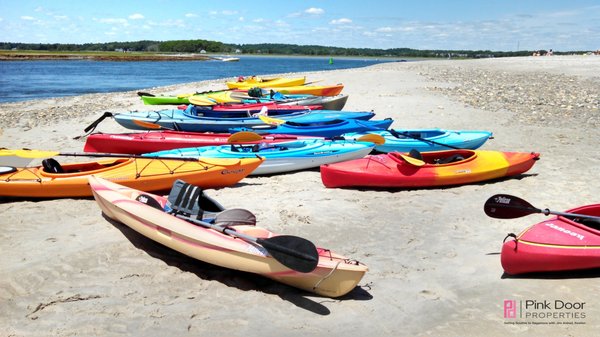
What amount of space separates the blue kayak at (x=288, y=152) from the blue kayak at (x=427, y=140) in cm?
56

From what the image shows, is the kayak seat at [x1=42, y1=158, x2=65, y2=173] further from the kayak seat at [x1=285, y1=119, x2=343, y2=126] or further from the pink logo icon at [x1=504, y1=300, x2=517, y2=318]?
the pink logo icon at [x1=504, y1=300, x2=517, y2=318]

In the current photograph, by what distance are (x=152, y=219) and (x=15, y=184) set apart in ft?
10.3

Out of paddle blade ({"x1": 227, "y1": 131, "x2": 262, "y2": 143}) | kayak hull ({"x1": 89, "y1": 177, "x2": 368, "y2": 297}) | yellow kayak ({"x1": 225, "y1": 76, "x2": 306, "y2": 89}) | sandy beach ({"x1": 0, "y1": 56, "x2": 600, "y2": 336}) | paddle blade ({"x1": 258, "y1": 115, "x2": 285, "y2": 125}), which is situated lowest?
sandy beach ({"x1": 0, "y1": 56, "x2": 600, "y2": 336})

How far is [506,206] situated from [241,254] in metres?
2.86

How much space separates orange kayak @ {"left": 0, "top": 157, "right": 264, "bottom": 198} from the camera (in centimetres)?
670

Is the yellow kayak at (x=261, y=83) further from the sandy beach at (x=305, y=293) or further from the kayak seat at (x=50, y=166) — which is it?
the kayak seat at (x=50, y=166)

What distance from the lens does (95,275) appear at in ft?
15.1

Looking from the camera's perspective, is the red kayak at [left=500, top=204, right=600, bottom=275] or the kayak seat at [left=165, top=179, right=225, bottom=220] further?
the kayak seat at [left=165, top=179, right=225, bottom=220]

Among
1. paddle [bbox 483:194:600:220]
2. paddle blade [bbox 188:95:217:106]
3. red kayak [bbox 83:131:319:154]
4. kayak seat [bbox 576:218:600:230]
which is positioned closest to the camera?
kayak seat [bbox 576:218:600:230]

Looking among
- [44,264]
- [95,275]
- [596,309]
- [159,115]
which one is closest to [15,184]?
[44,264]

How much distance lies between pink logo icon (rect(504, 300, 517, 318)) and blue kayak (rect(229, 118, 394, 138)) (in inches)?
249

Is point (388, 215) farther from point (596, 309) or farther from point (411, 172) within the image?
point (596, 309)

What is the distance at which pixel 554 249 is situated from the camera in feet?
14.1

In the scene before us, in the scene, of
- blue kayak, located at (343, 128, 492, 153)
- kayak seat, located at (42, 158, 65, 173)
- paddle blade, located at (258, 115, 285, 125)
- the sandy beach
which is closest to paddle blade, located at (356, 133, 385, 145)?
blue kayak, located at (343, 128, 492, 153)
